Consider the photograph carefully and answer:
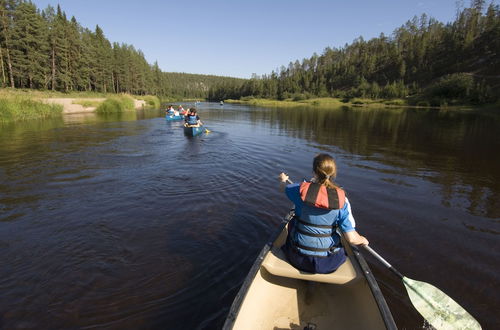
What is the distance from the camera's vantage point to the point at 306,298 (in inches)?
142

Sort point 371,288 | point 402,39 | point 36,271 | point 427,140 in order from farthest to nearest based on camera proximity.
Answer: point 402,39, point 427,140, point 36,271, point 371,288

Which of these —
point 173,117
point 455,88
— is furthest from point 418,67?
point 173,117

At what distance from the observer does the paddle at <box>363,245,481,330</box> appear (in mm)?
3354

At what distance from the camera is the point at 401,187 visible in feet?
30.9

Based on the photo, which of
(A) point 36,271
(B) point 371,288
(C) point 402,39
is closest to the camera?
(B) point 371,288

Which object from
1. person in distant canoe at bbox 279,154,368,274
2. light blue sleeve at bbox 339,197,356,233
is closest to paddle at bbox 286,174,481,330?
person in distant canoe at bbox 279,154,368,274

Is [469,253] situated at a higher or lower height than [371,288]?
lower

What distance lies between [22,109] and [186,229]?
90.2ft

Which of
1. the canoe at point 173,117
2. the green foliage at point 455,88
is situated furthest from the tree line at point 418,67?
the canoe at point 173,117

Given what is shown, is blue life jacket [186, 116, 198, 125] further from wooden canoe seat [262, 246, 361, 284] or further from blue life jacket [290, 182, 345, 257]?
blue life jacket [290, 182, 345, 257]

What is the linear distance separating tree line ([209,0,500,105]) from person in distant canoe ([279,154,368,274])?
69.5 metres

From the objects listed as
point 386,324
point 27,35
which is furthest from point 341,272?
point 27,35

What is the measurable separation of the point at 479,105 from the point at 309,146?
57.5 meters

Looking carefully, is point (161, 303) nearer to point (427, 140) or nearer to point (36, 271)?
point (36, 271)
